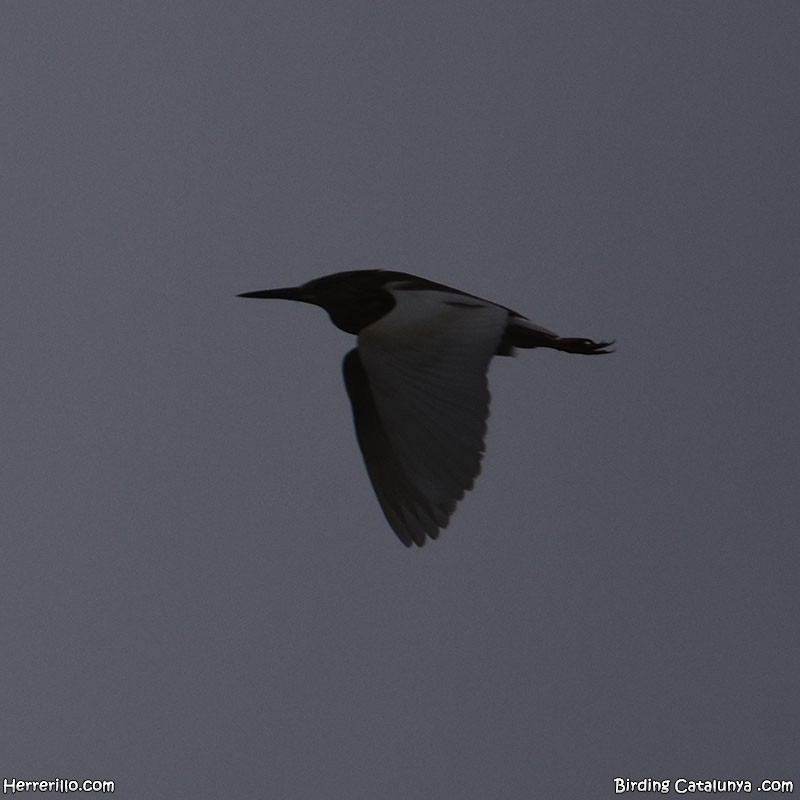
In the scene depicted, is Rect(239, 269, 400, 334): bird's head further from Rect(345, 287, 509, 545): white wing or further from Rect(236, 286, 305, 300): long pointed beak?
Rect(345, 287, 509, 545): white wing

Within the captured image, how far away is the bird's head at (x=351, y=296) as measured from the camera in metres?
11.5

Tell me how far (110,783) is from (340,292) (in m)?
4.58

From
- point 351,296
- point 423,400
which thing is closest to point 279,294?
point 351,296

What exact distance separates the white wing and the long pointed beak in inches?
68.2

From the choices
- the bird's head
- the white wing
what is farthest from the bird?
the bird's head

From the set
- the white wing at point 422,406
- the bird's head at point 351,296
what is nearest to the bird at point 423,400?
the white wing at point 422,406

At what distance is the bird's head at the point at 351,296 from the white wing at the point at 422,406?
1075 mm

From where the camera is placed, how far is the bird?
945cm

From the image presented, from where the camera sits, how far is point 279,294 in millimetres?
12211

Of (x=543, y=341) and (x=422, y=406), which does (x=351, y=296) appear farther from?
(x=422, y=406)

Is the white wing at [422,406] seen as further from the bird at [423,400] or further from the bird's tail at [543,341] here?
the bird's tail at [543,341]

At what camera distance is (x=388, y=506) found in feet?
32.9

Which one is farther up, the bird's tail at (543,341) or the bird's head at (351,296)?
the bird's head at (351,296)

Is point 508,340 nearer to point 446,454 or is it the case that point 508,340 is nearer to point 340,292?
point 340,292
